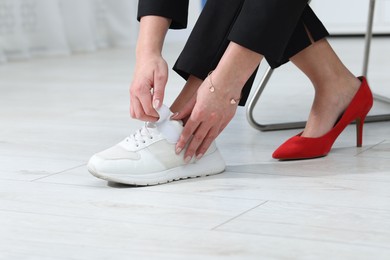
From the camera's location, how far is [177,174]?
1213 millimetres

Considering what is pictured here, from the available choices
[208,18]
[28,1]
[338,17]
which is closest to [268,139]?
[208,18]

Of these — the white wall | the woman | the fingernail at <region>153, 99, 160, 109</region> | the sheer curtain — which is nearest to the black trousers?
the woman

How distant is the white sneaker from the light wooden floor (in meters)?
0.02

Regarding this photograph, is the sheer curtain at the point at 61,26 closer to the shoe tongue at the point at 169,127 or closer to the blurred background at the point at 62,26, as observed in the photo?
the blurred background at the point at 62,26

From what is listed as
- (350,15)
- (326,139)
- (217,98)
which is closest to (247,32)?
(217,98)

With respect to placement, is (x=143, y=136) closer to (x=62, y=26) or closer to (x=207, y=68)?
(x=207, y=68)

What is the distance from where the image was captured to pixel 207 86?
3.83 feet

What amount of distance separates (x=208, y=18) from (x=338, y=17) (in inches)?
143

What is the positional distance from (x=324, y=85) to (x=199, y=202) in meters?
0.44

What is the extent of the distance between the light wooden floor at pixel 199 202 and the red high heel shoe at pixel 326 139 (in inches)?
0.8

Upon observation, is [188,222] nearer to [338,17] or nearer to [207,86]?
[207,86]

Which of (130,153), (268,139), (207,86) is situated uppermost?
(207,86)

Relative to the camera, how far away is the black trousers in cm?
114

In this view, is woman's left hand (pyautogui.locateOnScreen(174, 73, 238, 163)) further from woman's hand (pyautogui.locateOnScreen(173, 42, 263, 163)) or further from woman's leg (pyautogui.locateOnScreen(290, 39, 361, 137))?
woman's leg (pyautogui.locateOnScreen(290, 39, 361, 137))
